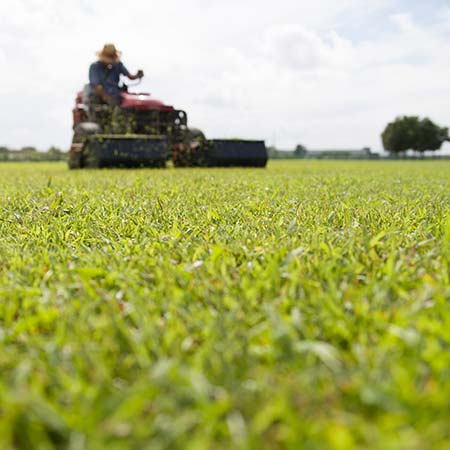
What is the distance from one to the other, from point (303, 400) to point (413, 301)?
22.2 inches

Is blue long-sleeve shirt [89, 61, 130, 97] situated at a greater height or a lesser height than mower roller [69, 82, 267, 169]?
greater

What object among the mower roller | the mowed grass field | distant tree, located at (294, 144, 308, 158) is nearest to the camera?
the mowed grass field

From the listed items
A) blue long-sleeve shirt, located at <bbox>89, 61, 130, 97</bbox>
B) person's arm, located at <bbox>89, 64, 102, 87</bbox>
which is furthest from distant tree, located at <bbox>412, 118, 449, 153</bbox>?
person's arm, located at <bbox>89, 64, 102, 87</bbox>

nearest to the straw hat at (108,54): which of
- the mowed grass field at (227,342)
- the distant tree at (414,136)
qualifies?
the mowed grass field at (227,342)

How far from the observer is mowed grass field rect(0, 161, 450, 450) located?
802mm

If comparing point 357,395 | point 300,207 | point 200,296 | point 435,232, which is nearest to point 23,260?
point 200,296

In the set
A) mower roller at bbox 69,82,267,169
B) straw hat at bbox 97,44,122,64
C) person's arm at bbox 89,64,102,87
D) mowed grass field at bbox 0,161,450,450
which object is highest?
straw hat at bbox 97,44,122,64

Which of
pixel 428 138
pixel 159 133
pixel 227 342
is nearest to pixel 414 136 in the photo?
pixel 428 138

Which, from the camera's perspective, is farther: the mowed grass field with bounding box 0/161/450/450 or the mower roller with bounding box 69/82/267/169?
the mower roller with bounding box 69/82/267/169

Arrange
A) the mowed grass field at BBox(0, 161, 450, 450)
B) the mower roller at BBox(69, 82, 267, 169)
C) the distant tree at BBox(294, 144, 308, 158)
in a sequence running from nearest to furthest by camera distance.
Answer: the mowed grass field at BBox(0, 161, 450, 450), the mower roller at BBox(69, 82, 267, 169), the distant tree at BBox(294, 144, 308, 158)

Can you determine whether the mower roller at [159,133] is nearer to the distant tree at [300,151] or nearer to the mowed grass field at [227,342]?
the mowed grass field at [227,342]

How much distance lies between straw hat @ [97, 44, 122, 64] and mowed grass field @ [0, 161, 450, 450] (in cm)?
1034

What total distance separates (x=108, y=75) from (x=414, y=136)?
7731cm

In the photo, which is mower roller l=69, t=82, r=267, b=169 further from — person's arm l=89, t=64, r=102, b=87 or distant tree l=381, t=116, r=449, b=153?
distant tree l=381, t=116, r=449, b=153
